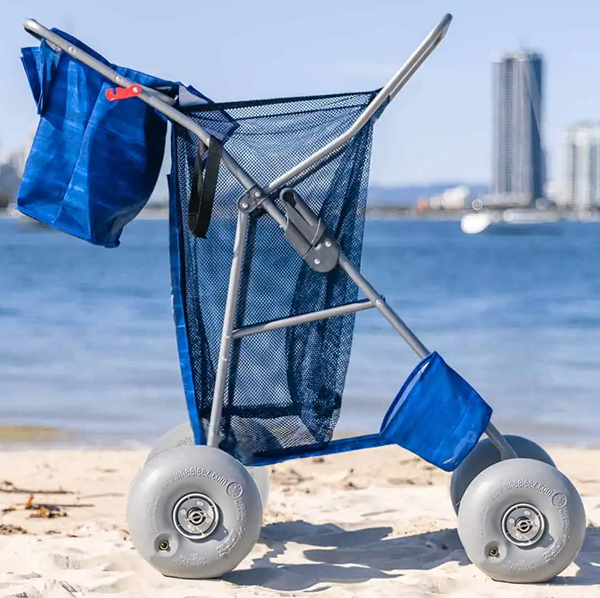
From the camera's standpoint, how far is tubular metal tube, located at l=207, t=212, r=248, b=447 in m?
4.14

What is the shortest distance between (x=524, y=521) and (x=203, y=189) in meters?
1.62

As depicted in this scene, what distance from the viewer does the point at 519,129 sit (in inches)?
4914

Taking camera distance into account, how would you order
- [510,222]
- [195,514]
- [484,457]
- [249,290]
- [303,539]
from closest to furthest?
[195,514]
[249,290]
[484,457]
[303,539]
[510,222]

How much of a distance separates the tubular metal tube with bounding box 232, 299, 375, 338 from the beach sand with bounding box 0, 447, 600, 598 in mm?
885

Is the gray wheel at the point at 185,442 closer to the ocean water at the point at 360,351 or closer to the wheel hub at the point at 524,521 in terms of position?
the wheel hub at the point at 524,521

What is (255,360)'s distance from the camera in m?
4.30

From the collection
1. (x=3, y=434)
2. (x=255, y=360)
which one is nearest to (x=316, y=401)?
(x=255, y=360)

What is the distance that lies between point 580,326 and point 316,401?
1336cm

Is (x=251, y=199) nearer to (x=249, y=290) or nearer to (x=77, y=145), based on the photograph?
(x=249, y=290)

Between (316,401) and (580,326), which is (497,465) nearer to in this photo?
(316,401)

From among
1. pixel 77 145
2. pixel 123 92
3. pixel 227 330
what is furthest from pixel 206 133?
pixel 227 330

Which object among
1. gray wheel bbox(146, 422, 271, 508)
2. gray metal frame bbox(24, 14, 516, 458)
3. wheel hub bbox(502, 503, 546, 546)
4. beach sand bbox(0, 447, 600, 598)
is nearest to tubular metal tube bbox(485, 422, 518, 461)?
gray metal frame bbox(24, 14, 516, 458)

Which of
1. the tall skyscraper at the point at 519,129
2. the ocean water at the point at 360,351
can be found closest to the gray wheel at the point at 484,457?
the ocean water at the point at 360,351

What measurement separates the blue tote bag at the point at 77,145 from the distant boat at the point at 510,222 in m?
83.5
